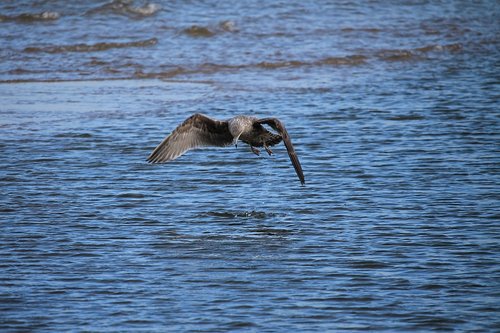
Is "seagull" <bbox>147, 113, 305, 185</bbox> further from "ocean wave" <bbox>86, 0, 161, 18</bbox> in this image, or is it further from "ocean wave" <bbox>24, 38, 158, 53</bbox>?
"ocean wave" <bbox>86, 0, 161, 18</bbox>

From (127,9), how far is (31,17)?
1.87 m

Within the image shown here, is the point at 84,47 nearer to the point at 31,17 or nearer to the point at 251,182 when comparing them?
the point at 31,17

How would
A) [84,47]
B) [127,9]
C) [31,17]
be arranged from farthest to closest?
[127,9]
[31,17]
[84,47]

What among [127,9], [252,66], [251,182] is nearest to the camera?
[251,182]

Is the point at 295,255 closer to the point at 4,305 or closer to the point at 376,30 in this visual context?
the point at 4,305

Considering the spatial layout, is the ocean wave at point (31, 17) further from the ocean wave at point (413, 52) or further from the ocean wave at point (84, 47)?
the ocean wave at point (413, 52)

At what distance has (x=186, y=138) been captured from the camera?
9.31 metres

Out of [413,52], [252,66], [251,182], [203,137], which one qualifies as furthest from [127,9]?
[203,137]

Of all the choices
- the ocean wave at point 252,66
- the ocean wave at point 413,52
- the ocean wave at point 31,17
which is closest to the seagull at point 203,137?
the ocean wave at point 252,66

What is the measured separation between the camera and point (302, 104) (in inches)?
513

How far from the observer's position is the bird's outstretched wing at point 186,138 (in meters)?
9.26

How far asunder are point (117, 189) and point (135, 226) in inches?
47.7

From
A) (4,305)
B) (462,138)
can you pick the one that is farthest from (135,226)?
(462,138)

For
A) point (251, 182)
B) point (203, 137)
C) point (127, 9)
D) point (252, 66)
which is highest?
point (203, 137)
